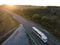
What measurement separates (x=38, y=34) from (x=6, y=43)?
37.4 feet

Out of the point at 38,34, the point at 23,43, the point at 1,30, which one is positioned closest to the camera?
the point at 23,43

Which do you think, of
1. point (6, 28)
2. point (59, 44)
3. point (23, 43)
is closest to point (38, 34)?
point (59, 44)

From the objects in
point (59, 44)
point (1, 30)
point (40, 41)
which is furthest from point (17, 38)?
point (1, 30)

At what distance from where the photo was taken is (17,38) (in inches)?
1280

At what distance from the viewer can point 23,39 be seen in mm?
31891

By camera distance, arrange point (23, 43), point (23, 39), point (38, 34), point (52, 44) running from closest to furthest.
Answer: point (23, 43), point (23, 39), point (52, 44), point (38, 34)

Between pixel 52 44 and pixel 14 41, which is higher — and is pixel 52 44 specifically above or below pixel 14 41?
below

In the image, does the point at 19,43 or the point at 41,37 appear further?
the point at 41,37

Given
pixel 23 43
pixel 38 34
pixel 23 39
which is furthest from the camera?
pixel 38 34

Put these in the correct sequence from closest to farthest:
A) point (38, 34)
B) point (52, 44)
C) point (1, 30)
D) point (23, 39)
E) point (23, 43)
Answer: point (23, 43), point (23, 39), point (52, 44), point (38, 34), point (1, 30)

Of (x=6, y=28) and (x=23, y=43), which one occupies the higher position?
(x=23, y=43)

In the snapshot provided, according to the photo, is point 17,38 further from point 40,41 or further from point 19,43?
point 40,41

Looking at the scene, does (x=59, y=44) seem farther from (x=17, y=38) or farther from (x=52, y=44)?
(x=17, y=38)

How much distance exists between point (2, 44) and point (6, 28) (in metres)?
14.8
